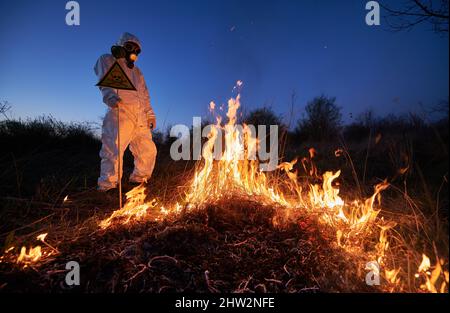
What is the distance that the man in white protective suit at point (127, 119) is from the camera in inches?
193

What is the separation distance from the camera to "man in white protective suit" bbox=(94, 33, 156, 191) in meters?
4.91

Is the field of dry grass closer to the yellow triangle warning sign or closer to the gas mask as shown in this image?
the yellow triangle warning sign

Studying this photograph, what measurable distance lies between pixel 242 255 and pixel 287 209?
0.88 m

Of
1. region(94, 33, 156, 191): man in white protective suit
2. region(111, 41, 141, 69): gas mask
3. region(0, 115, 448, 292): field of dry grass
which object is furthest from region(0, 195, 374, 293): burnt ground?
region(111, 41, 141, 69): gas mask

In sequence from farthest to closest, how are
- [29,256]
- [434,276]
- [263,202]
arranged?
1. [263,202]
2. [29,256]
3. [434,276]

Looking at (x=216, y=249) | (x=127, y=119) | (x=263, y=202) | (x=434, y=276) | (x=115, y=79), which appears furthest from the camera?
(x=127, y=119)

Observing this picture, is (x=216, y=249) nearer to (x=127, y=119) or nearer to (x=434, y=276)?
(x=434, y=276)

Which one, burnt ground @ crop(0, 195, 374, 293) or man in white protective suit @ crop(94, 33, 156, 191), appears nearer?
burnt ground @ crop(0, 195, 374, 293)

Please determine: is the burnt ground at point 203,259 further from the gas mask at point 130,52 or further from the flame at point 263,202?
the gas mask at point 130,52

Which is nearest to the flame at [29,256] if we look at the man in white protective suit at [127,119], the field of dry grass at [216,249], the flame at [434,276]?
the field of dry grass at [216,249]

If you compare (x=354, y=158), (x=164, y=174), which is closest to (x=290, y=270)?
(x=164, y=174)

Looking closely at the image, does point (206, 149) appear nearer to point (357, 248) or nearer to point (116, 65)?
point (116, 65)

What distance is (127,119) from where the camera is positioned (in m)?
5.14

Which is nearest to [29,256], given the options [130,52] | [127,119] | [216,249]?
[216,249]
